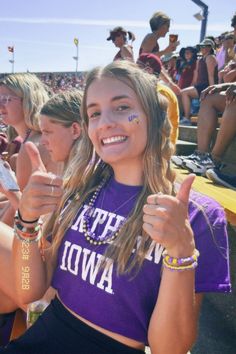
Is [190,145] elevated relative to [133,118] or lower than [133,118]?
lower

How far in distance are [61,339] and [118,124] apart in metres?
0.80

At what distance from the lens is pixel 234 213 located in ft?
6.01

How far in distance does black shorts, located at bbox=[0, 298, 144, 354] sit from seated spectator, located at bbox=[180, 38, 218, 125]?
4.10m

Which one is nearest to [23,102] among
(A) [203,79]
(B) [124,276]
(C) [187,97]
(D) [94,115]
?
(D) [94,115]

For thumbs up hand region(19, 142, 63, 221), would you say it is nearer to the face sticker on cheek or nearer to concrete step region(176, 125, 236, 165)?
the face sticker on cheek

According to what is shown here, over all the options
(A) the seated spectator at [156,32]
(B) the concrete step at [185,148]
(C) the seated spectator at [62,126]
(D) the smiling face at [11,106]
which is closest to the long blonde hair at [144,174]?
(C) the seated spectator at [62,126]

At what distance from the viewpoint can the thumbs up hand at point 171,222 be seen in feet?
3.08

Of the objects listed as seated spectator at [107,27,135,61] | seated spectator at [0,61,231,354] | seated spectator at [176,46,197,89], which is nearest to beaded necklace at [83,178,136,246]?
seated spectator at [0,61,231,354]

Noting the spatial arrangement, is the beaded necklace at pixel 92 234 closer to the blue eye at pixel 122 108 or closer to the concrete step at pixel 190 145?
the blue eye at pixel 122 108

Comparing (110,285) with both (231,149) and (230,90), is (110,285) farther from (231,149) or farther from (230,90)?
(231,149)

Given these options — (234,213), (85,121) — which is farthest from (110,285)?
(234,213)

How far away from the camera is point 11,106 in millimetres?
3119

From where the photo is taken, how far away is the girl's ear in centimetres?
226

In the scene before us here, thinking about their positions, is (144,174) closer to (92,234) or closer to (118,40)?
(92,234)
